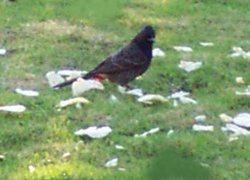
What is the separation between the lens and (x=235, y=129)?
3957 mm

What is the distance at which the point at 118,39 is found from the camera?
631cm

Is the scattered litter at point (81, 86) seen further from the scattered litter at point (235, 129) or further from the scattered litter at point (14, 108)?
the scattered litter at point (235, 129)

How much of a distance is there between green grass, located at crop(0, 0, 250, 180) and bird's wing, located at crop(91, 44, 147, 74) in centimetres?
14

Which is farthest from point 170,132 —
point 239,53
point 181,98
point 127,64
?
point 239,53

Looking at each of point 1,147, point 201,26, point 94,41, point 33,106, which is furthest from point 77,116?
point 201,26

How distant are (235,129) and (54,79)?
5.26 ft

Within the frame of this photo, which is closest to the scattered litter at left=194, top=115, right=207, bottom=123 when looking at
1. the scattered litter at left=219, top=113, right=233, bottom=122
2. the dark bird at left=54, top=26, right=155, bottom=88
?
the scattered litter at left=219, top=113, right=233, bottom=122

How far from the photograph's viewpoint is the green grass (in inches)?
127

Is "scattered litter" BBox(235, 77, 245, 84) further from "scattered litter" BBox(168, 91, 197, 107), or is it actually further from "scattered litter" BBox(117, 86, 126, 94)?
"scattered litter" BBox(117, 86, 126, 94)

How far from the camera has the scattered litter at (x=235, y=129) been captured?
386cm

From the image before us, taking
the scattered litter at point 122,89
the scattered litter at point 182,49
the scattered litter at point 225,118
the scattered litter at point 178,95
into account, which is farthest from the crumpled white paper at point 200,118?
the scattered litter at point 182,49

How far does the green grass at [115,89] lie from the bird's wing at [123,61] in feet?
0.46

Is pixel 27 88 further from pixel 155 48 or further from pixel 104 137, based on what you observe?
pixel 155 48

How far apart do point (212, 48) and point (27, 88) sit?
215 centimetres
